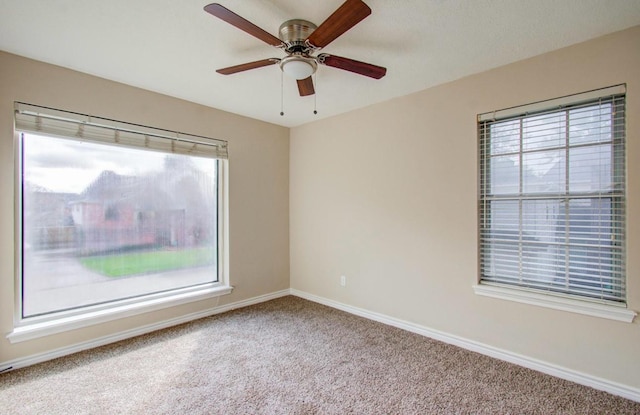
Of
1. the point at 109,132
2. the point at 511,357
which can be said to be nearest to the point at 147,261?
the point at 109,132

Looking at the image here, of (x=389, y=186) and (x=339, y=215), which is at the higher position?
(x=389, y=186)

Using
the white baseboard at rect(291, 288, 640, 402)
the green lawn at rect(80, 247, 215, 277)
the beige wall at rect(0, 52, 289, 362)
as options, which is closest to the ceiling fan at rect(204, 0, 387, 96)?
the beige wall at rect(0, 52, 289, 362)

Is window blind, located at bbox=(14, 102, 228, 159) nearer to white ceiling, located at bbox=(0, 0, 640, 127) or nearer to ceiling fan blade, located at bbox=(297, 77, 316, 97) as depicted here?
white ceiling, located at bbox=(0, 0, 640, 127)

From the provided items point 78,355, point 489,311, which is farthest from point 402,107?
point 78,355

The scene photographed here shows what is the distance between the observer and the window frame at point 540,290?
2.04 metres

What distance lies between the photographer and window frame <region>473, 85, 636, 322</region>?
6.69ft

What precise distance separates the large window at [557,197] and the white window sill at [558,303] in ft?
0.20

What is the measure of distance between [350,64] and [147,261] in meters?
2.76

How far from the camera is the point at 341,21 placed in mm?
1577

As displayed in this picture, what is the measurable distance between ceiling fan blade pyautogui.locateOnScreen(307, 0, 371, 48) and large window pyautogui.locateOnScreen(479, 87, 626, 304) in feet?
5.31

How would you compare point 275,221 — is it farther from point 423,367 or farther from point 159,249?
point 423,367

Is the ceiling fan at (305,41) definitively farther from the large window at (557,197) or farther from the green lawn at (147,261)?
the green lawn at (147,261)

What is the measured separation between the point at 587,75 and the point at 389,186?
5.73 ft

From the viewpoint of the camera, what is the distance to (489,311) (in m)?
2.56
